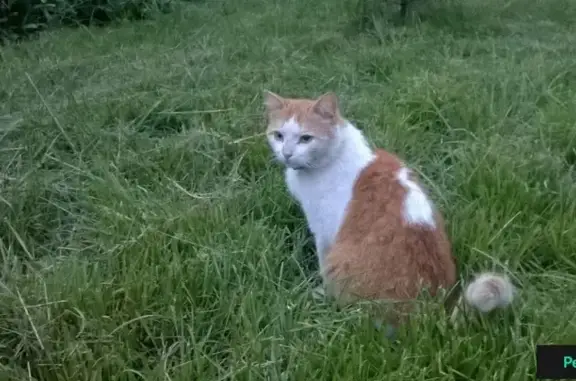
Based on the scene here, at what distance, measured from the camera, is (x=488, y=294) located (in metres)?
2.11

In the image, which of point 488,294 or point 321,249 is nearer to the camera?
point 488,294

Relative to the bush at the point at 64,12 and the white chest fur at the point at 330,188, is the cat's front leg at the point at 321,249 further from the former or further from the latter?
the bush at the point at 64,12

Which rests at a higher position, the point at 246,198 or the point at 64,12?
the point at 246,198

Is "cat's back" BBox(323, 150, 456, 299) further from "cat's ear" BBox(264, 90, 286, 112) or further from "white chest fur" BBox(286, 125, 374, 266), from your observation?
"cat's ear" BBox(264, 90, 286, 112)

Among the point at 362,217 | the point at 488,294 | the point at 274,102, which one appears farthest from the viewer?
the point at 274,102

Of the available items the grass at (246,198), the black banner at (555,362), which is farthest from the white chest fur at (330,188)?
the black banner at (555,362)

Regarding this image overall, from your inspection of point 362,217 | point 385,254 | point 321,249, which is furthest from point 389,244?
point 321,249

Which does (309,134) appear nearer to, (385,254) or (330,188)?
(330,188)

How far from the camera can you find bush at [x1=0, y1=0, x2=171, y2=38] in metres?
6.08

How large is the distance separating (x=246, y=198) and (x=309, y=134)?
409mm

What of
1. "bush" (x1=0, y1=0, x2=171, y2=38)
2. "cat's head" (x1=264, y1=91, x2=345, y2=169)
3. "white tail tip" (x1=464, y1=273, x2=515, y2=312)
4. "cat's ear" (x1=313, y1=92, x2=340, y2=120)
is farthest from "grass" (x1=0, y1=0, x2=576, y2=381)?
"bush" (x1=0, y1=0, x2=171, y2=38)

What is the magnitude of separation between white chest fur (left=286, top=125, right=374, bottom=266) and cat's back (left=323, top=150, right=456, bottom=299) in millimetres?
62

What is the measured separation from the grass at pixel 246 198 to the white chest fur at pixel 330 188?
0.46 ft

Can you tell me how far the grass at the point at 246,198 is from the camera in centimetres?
212
